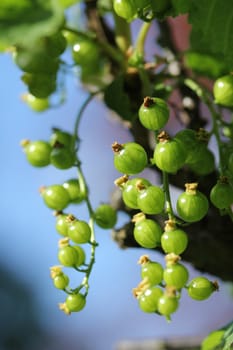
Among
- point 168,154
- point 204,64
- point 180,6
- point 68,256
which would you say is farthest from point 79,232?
point 204,64

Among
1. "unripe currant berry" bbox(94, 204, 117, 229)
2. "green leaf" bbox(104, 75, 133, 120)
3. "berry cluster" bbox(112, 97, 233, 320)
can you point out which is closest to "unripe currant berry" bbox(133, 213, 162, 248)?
"berry cluster" bbox(112, 97, 233, 320)

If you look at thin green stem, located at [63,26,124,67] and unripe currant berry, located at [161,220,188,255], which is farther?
thin green stem, located at [63,26,124,67]

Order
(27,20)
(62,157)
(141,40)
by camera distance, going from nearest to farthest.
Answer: (27,20) → (62,157) → (141,40)

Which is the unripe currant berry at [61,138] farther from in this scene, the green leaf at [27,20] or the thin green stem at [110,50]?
the green leaf at [27,20]

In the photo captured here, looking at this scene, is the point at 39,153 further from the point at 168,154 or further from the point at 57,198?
the point at 168,154

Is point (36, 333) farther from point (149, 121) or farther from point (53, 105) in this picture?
point (149, 121)

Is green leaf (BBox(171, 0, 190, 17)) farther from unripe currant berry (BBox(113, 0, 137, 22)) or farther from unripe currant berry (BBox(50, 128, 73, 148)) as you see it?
unripe currant berry (BBox(50, 128, 73, 148))

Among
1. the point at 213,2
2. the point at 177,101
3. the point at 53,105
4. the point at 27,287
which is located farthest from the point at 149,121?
the point at 27,287
